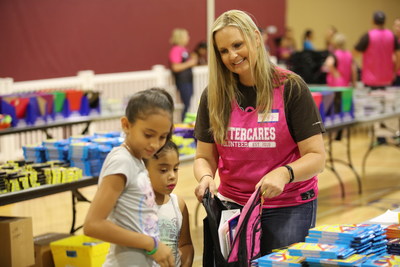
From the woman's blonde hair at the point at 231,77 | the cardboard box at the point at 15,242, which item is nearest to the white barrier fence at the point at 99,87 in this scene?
the cardboard box at the point at 15,242

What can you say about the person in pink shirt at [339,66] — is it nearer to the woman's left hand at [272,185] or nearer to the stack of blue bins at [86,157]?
the stack of blue bins at [86,157]

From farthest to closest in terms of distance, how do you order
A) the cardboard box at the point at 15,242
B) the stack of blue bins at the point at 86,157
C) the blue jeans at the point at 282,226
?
the stack of blue bins at the point at 86,157 < the cardboard box at the point at 15,242 < the blue jeans at the point at 282,226

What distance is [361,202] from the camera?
7871 millimetres

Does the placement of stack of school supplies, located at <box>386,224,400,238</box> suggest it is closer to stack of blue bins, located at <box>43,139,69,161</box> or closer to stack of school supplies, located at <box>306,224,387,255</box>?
stack of school supplies, located at <box>306,224,387,255</box>

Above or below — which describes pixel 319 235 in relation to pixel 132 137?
below

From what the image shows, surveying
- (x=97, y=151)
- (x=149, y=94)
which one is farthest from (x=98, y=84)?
(x=149, y=94)

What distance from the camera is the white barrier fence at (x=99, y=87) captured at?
9898mm

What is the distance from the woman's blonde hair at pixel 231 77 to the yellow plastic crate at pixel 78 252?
167cm

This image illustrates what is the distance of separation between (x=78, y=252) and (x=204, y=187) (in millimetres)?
1774

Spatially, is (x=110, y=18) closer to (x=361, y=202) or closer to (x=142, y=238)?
(x=361, y=202)

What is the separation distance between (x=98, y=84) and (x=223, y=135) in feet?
26.3

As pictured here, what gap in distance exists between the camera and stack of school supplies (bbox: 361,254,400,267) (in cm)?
271

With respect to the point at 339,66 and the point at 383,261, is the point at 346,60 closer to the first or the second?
the point at 339,66

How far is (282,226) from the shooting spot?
3.48 m
